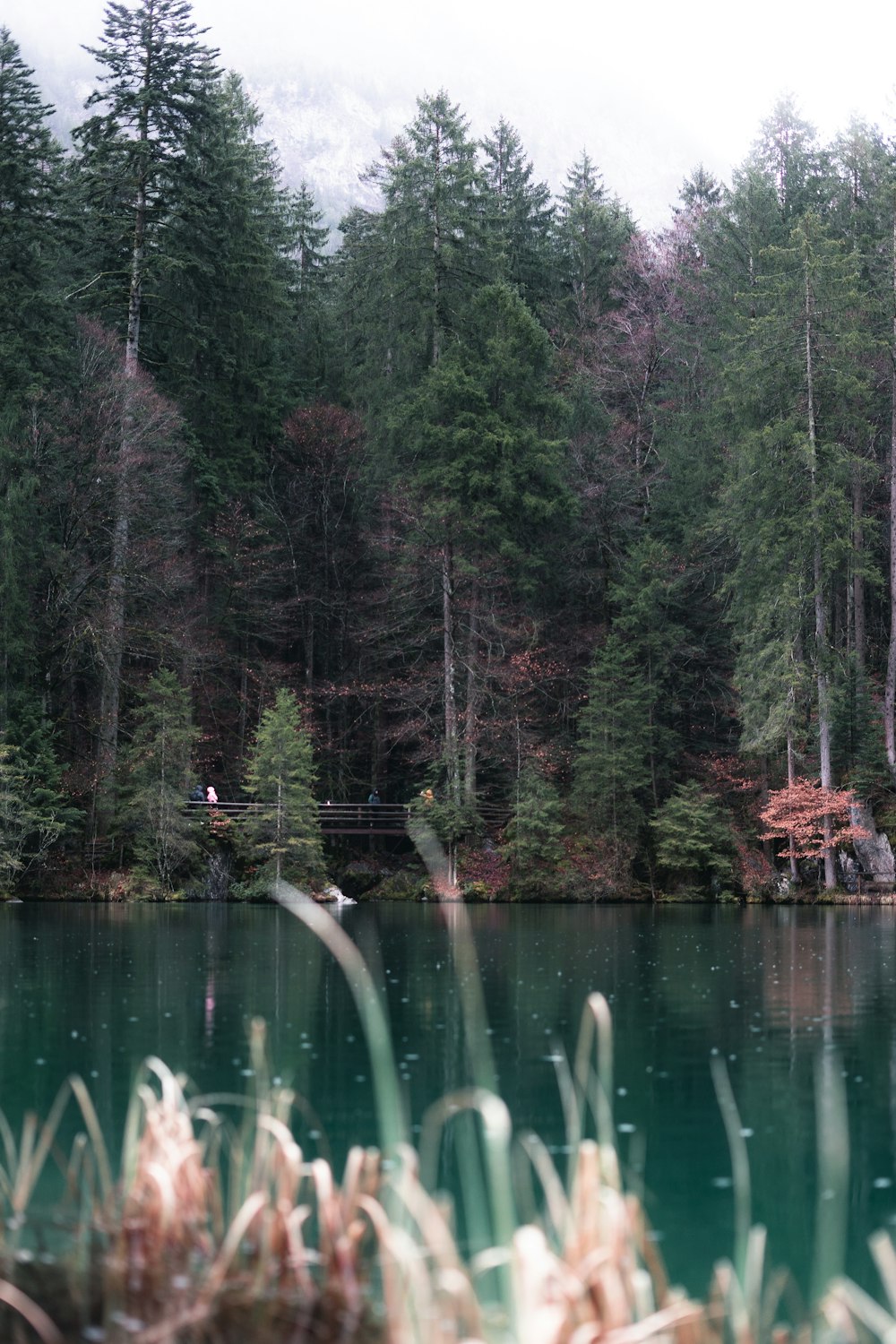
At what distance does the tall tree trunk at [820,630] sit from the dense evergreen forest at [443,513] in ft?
0.29

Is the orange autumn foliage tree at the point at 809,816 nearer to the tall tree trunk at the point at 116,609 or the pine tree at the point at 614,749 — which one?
Result: the pine tree at the point at 614,749

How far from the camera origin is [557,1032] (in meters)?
12.3

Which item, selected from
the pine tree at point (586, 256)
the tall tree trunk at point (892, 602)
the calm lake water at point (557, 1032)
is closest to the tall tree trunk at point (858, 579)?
the tall tree trunk at point (892, 602)

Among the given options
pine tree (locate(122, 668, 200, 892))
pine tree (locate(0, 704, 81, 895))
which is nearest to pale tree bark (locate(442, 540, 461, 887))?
pine tree (locate(122, 668, 200, 892))

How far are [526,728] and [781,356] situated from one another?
10503 mm

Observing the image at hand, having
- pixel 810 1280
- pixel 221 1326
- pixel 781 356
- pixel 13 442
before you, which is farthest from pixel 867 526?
pixel 221 1326

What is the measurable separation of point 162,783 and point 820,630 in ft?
48.4

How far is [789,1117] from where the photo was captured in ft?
29.5

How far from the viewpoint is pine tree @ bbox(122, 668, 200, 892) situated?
32125mm

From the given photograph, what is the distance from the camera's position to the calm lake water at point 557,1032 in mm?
7629

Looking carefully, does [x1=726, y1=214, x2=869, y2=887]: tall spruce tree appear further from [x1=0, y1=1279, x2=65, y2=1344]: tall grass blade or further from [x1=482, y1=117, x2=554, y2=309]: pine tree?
[x1=0, y1=1279, x2=65, y2=1344]: tall grass blade

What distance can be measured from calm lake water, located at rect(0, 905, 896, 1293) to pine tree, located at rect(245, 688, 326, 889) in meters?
7.97

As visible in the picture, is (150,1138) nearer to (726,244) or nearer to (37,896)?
(37,896)

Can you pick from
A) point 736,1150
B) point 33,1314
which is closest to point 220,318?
point 736,1150
